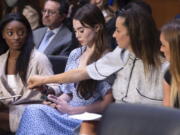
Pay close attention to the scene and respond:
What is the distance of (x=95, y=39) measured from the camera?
337 cm

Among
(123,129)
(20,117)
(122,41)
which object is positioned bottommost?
(20,117)

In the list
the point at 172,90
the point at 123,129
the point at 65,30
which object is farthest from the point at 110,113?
the point at 65,30

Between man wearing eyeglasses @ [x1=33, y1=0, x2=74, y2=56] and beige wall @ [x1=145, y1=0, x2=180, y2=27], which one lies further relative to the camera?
beige wall @ [x1=145, y1=0, x2=180, y2=27]

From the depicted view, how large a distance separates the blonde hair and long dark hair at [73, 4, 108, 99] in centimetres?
62

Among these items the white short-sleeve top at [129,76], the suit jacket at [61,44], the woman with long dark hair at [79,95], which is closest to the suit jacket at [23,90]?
the woman with long dark hair at [79,95]

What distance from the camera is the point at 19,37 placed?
11.9 ft

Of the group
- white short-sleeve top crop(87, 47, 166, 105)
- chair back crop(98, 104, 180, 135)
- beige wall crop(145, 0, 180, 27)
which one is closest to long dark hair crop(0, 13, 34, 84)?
white short-sleeve top crop(87, 47, 166, 105)

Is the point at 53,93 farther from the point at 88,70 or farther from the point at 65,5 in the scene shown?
the point at 65,5

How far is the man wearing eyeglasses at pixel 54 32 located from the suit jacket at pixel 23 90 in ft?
2.99

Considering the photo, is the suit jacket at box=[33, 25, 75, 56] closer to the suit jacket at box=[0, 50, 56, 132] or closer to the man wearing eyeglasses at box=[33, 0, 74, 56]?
the man wearing eyeglasses at box=[33, 0, 74, 56]

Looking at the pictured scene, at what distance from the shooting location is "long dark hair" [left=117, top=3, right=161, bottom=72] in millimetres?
3021

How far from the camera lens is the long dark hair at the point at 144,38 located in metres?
3.02

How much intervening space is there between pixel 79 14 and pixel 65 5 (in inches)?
58.7

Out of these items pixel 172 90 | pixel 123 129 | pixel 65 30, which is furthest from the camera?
pixel 65 30
